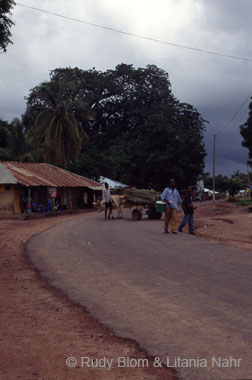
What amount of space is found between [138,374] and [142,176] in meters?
54.4

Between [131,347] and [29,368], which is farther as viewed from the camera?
[131,347]

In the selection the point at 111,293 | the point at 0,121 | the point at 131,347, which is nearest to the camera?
the point at 131,347

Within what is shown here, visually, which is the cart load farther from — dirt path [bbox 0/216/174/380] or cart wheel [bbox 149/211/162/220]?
dirt path [bbox 0/216/174/380]

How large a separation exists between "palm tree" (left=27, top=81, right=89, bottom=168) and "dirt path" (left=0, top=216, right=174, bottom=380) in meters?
34.1

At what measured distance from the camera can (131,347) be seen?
4.66 m

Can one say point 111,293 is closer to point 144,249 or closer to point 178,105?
point 144,249

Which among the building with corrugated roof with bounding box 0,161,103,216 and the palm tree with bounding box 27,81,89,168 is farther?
the palm tree with bounding box 27,81,89,168

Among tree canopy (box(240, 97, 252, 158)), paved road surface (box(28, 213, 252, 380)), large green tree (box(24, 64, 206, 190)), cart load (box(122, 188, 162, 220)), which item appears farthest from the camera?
large green tree (box(24, 64, 206, 190))

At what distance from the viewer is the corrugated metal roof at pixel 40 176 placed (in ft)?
105

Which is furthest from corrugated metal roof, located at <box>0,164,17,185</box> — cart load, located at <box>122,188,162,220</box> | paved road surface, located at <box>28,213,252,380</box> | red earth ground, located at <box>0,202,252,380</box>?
red earth ground, located at <box>0,202,252,380</box>

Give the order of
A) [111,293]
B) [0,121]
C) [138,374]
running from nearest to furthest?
[138,374]
[111,293]
[0,121]

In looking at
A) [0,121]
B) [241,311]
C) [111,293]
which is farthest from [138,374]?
[0,121]

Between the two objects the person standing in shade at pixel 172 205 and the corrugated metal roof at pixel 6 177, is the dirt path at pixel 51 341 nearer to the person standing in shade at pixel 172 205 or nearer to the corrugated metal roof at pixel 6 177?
the person standing in shade at pixel 172 205

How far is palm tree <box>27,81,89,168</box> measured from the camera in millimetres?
40612
